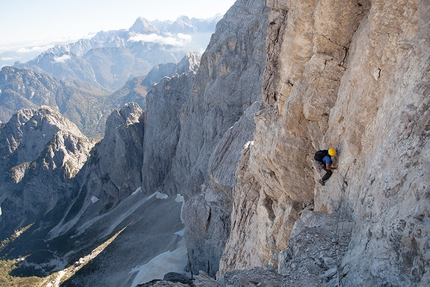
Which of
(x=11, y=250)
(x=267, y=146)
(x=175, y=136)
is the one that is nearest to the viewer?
(x=267, y=146)

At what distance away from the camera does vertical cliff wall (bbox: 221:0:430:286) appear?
289 inches

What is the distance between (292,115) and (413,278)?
1031cm

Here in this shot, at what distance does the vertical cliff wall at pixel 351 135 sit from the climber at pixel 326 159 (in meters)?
0.31

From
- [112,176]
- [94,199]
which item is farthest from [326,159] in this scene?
[94,199]

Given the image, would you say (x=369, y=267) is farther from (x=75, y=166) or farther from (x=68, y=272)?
(x=75, y=166)

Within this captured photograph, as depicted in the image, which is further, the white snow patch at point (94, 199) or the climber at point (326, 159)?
the white snow patch at point (94, 199)

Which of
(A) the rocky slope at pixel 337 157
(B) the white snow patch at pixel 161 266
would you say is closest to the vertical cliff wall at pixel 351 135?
(A) the rocky slope at pixel 337 157

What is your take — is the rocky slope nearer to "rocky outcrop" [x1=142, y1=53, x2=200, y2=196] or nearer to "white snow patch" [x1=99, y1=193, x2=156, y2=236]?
"white snow patch" [x1=99, y1=193, x2=156, y2=236]

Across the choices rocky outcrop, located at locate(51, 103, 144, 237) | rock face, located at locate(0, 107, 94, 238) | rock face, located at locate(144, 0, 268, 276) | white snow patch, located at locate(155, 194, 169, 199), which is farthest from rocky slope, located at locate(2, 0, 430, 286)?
rock face, located at locate(0, 107, 94, 238)

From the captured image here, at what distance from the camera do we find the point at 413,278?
20.5 ft

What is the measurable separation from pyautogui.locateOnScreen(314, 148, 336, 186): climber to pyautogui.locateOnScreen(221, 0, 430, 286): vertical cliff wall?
31cm

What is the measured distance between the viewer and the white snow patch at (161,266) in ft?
Answer: 146

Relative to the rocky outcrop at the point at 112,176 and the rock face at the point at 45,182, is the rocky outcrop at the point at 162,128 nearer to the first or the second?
the rocky outcrop at the point at 112,176

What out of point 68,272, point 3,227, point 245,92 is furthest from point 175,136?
point 3,227
